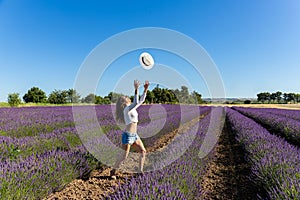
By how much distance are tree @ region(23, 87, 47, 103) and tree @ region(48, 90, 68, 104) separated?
6009mm

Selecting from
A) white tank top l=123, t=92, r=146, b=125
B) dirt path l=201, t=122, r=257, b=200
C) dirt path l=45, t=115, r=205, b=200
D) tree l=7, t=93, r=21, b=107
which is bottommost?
dirt path l=201, t=122, r=257, b=200

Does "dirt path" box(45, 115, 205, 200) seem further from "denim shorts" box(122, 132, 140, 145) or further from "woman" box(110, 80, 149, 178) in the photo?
"denim shorts" box(122, 132, 140, 145)

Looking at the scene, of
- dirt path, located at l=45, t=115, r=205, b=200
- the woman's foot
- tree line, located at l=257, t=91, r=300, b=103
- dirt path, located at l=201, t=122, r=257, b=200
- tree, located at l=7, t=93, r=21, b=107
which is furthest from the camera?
tree line, located at l=257, t=91, r=300, b=103

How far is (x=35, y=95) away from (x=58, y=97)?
374 inches

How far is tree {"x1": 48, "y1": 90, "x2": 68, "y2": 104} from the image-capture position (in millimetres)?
58588

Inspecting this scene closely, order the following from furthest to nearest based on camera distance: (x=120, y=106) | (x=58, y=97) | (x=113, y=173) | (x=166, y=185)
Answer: (x=58, y=97) → (x=113, y=173) → (x=120, y=106) → (x=166, y=185)

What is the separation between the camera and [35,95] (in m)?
64.9

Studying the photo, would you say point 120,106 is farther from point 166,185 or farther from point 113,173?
point 166,185

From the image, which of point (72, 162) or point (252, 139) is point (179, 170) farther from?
point (252, 139)

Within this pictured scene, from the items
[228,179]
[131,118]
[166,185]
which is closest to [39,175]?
[131,118]

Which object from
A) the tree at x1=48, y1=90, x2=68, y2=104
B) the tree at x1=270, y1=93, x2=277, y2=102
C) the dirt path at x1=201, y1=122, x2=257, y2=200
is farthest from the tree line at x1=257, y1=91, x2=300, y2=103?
the dirt path at x1=201, y1=122, x2=257, y2=200

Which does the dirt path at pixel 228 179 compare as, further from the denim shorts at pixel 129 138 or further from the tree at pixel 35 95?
the tree at pixel 35 95

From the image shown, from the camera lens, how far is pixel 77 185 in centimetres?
325

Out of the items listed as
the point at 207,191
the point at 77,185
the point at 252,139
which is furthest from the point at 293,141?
the point at 77,185
